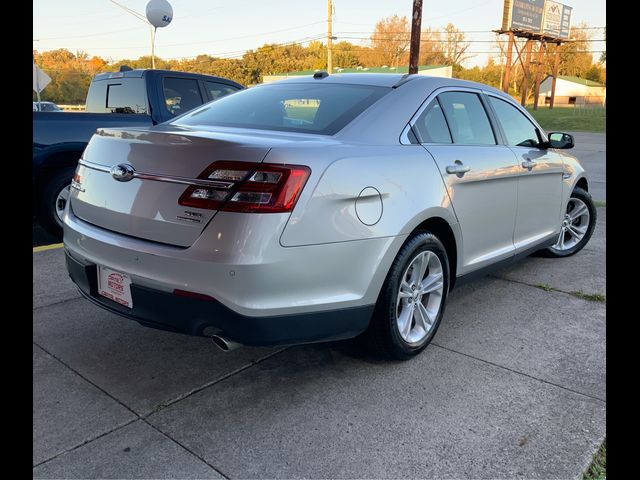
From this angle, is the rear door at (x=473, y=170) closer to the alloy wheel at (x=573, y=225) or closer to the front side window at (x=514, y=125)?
the front side window at (x=514, y=125)

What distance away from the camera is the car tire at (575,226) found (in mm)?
5430

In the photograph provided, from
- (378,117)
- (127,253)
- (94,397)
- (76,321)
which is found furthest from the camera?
(76,321)

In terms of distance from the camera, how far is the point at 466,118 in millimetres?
3752

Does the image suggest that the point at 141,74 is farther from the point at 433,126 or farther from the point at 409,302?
the point at 409,302

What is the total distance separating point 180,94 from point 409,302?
478 centimetres

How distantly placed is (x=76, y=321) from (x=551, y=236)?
150 inches

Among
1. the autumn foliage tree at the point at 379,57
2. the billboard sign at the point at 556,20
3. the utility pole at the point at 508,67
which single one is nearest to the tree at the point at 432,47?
the autumn foliage tree at the point at 379,57

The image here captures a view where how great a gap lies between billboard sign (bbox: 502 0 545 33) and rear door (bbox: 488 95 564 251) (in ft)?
153

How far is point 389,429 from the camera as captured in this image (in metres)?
2.52

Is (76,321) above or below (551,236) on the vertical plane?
below

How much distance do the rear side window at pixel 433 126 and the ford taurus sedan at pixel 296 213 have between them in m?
0.01

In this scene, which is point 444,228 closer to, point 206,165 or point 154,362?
point 206,165

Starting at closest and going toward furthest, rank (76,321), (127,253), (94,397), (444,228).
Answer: (127,253), (94,397), (444,228), (76,321)
